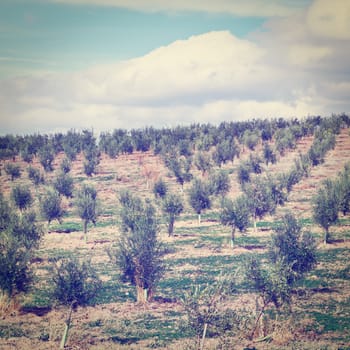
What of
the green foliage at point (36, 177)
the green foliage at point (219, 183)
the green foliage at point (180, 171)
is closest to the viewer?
the green foliage at point (219, 183)

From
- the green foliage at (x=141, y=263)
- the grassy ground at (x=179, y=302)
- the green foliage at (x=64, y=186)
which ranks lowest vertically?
the grassy ground at (x=179, y=302)

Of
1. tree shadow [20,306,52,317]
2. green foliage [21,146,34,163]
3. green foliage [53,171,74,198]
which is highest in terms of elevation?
green foliage [21,146,34,163]

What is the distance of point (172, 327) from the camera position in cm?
3038

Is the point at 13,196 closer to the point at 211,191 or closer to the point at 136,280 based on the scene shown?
the point at 211,191

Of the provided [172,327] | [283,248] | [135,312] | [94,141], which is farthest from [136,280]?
[94,141]

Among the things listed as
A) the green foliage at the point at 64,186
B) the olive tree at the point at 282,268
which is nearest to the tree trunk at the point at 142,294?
the olive tree at the point at 282,268

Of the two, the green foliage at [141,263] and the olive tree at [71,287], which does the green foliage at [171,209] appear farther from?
the olive tree at [71,287]

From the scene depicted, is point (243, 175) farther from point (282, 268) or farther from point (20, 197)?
point (282, 268)

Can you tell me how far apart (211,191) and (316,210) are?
24.0 m

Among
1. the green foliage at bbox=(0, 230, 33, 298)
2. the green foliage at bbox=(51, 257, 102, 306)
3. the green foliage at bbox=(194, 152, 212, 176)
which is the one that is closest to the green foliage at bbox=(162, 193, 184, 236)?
the green foliage at bbox=(0, 230, 33, 298)

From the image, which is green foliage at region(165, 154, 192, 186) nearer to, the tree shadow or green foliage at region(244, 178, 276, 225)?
green foliage at region(244, 178, 276, 225)

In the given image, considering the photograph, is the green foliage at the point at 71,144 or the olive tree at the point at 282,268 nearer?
the olive tree at the point at 282,268

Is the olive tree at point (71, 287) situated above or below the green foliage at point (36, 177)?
below

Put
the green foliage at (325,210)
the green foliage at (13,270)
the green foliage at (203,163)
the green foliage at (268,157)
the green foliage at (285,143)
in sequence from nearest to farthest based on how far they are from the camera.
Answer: the green foliage at (13,270) < the green foliage at (325,210) < the green foliage at (203,163) < the green foliage at (268,157) < the green foliage at (285,143)
